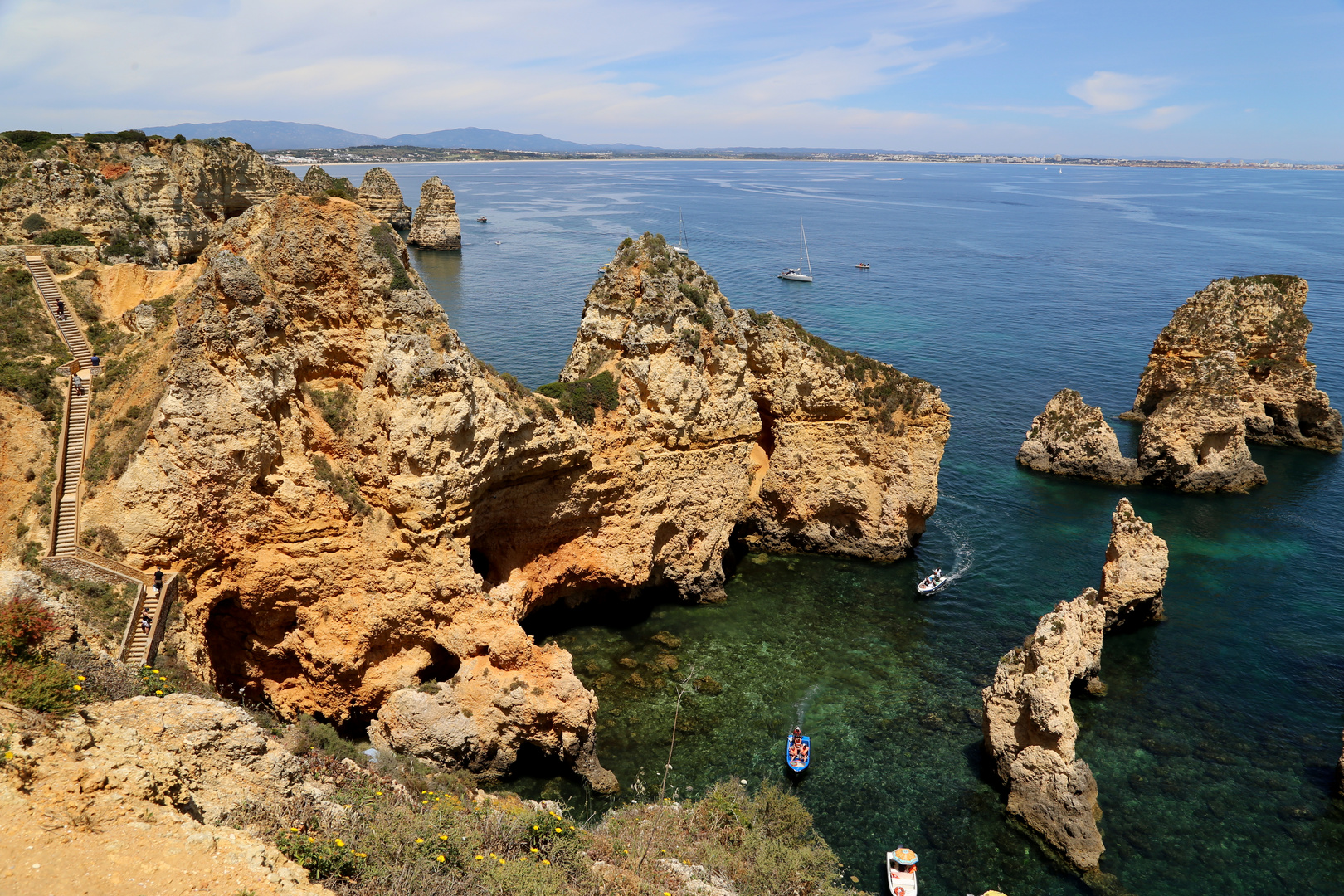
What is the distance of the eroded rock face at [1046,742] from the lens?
22422mm

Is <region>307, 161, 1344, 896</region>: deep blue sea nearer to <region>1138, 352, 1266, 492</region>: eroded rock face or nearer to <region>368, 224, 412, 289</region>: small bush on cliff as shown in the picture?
<region>1138, 352, 1266, 492</region>: eroded rock face

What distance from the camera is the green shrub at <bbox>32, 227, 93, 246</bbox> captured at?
4628cm

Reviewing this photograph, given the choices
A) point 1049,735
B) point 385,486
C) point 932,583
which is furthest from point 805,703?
point 385,486

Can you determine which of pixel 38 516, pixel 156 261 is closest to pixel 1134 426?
pixel 38 516

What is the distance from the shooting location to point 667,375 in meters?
31.6

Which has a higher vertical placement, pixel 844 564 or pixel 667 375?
pixel 667 375

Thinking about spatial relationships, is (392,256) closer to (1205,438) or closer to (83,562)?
(83,562)

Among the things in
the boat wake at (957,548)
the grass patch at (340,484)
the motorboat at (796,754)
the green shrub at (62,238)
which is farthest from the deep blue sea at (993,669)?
the green shrub at (62,238)

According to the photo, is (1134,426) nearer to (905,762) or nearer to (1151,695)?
(1151,695)

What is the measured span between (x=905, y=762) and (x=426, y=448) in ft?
61.1

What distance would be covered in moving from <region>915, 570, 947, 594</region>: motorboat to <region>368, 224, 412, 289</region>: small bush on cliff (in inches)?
1012

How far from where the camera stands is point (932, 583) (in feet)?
118

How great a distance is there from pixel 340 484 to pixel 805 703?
704 inches

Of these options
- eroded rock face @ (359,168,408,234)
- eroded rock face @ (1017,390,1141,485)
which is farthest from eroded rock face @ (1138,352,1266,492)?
eroded rock face @ (359,168,408,234)
